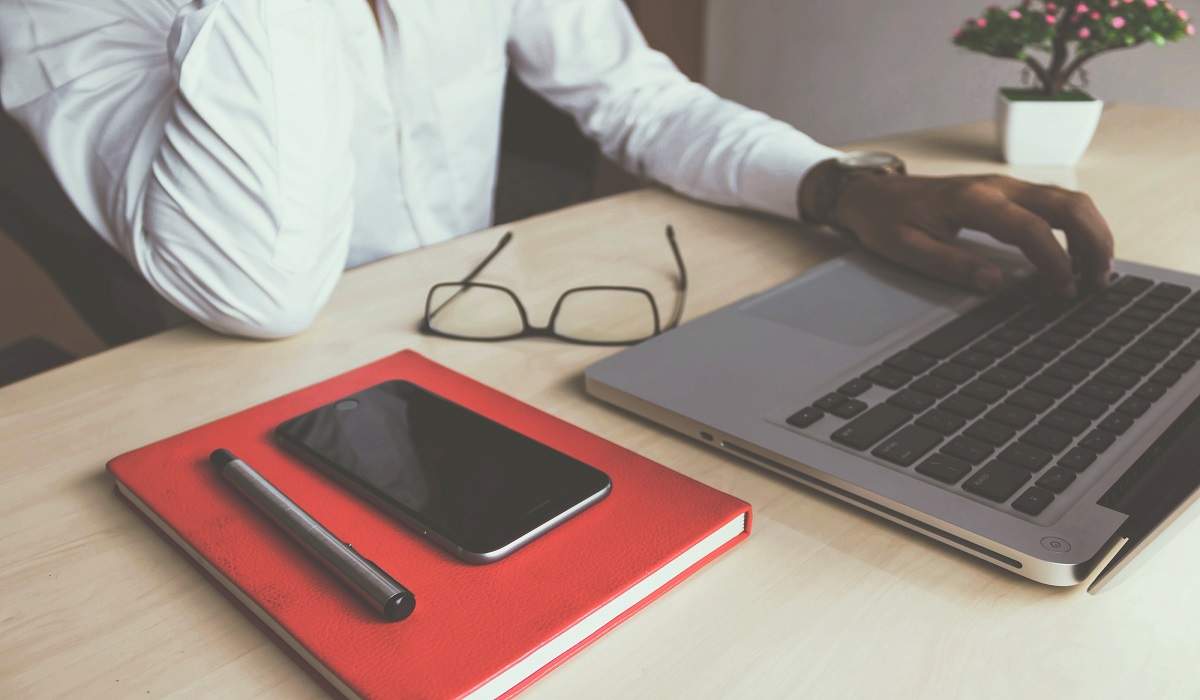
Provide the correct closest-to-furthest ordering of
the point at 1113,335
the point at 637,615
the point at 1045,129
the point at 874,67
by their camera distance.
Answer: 1. the point at 637,615
2. the point at 1113,335
3. the point at 1045,129
4. the point at 874,67

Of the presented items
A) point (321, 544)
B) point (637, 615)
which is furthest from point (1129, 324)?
point (321, 544)

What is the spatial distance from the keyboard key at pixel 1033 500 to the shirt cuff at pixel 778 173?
1.70 feet

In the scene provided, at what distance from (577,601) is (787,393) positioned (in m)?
0.21

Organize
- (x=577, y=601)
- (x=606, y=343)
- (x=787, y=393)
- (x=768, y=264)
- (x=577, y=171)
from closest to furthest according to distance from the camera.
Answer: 1. (x=577, y=601)
2. (x=787, y=393)
3. (x=606, y=343)
4. (x=768, y=264)
5. (x=577, y=171)

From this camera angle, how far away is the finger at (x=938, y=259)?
2.17 ft

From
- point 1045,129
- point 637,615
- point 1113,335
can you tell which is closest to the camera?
point 637,615


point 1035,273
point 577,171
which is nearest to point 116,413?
point 1035,273

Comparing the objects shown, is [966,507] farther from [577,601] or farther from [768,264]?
[768,264]

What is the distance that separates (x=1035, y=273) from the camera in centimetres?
70

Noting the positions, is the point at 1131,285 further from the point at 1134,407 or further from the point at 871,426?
the point at 871,426

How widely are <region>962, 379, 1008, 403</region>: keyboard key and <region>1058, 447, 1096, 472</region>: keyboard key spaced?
0.06 meters

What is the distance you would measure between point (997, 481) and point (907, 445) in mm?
47

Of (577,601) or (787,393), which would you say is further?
(787,393)

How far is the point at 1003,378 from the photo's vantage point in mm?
515
